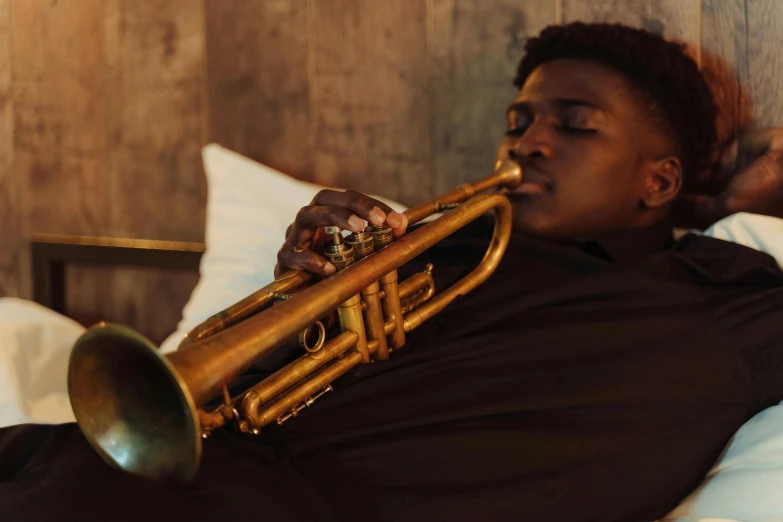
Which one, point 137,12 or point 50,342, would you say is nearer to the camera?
point 50,342

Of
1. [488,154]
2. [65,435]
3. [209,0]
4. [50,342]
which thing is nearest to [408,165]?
[488,154]

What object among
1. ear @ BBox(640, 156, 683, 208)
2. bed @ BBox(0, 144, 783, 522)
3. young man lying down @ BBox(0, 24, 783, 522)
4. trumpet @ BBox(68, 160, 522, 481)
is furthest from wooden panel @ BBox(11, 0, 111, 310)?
ear @ BBox(640, 156, 683, 208)

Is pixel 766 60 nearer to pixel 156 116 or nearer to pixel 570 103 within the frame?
pixel 570 103

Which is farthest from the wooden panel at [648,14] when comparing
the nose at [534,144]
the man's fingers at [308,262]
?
the man's fingers at [308,262]

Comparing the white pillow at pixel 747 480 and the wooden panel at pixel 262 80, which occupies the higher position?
the wooden panel at pixel 262 80

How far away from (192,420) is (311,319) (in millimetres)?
165

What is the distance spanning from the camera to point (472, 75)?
4.89 ft

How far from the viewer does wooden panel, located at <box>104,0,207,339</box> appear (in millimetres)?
1769

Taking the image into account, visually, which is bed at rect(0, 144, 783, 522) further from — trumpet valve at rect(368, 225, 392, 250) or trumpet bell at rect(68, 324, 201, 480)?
trumpet valve at rect(368, 225, 392, 250)

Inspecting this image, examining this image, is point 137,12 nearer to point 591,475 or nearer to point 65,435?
point 65,435

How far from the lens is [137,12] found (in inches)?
71.0

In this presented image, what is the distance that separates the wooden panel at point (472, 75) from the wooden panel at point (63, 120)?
91cm

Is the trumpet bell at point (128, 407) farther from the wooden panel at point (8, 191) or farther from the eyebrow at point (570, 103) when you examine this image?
the wooden panel at point (8, 191)

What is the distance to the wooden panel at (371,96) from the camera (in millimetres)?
1543
